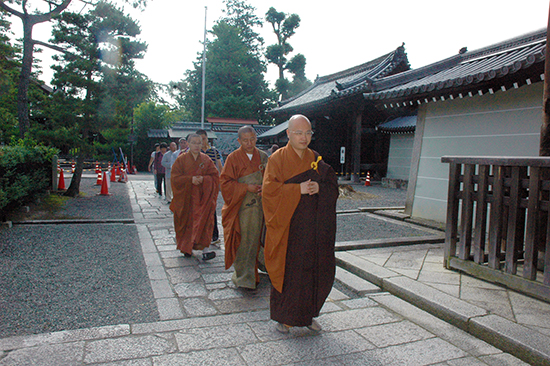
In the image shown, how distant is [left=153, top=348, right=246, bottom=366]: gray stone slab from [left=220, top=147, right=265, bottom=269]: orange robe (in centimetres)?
145

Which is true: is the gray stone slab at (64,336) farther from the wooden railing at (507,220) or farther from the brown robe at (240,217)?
the wooden railing at (507,220)

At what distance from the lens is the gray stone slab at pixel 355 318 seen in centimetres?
336

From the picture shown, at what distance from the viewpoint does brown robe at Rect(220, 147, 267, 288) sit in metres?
4.19

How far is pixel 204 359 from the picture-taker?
275 cm

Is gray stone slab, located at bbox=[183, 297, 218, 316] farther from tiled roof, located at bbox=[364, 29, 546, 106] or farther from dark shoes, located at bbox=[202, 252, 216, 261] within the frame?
tiled roof, located at bbox=[364, 29, 546, 106]

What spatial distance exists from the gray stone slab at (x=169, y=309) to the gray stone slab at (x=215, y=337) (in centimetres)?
36

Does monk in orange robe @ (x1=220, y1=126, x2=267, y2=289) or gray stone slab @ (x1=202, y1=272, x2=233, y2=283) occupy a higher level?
monk in orange robe @ (x1=220, y1=126, x2=267, y2=289)

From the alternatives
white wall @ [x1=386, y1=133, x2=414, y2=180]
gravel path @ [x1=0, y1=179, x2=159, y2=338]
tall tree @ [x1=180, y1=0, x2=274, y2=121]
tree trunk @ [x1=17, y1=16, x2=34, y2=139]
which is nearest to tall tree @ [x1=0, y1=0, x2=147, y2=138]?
tree trunk @ [x1=17, y1=16, x2=34, y2=139]

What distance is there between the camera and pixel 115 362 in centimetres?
267

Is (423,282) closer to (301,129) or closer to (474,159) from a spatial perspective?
(474,159)

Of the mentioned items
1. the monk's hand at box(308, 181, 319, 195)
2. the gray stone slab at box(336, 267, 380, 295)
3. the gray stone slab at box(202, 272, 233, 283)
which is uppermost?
the monk's hand at box(308, 181, 319, 195)

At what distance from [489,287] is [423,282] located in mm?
657

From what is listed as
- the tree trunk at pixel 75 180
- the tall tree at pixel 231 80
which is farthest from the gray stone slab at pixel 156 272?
the tall tree at pixel 231 80

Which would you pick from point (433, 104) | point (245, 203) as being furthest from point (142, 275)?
point (433, 104)
